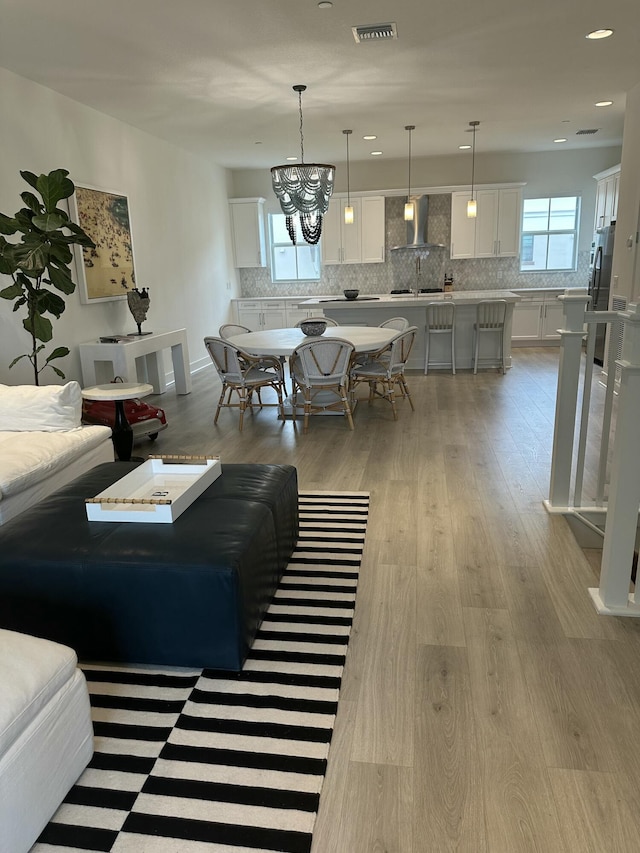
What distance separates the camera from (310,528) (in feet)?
10.8

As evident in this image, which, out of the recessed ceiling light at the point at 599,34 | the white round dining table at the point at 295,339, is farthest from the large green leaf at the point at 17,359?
the recessed ceiling light at the point at 599,34

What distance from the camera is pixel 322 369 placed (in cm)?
512

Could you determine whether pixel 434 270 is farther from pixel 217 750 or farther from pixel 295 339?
pixel 217 750

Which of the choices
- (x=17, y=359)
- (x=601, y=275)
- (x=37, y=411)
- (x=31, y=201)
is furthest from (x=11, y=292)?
(x=601, y=275)

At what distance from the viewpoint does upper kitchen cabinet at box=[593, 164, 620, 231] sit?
777cm

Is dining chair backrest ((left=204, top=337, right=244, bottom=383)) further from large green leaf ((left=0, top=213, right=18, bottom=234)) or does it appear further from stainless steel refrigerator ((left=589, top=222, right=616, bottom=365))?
stainless steel refrigerator ((left=589, top=222, right=616, bottom=365))

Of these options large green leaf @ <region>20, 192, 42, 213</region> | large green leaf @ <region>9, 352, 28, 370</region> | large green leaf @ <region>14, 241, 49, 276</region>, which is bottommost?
large green leaf @ <region>9, 352, 28, 370</region>

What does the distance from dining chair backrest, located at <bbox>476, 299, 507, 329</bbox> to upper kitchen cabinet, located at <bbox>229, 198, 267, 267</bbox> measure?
4.02 metres

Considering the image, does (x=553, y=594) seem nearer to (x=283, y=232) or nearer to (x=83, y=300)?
(x=83, y=300)

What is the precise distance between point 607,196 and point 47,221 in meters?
7.23

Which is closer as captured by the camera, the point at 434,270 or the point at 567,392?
the point at 567,392

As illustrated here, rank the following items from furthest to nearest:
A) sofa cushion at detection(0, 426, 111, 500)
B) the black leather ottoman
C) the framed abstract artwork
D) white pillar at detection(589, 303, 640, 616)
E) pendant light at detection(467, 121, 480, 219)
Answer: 1. pendant light at detection(467, 121, 480, 219)
2. the framed abstract artwork
3. sofa cushion at detection(0, 426, 111, 500)
4. white pillar at detection(589, 303, 640, 616)
5. the black leather ottoman

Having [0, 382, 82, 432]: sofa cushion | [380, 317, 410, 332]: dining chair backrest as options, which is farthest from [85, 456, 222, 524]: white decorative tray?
[380, 317, 410, 332]: dining chair backrest

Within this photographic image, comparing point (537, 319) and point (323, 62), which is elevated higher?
point (323, 62)
